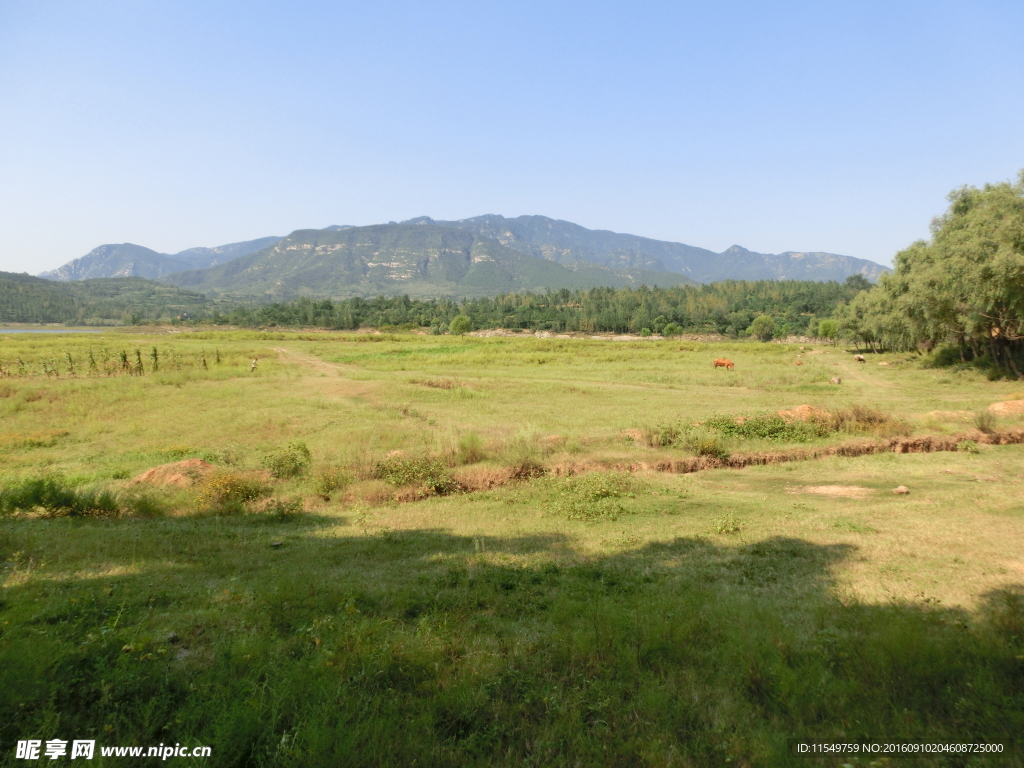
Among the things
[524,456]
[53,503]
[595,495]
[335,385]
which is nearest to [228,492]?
[53,503]

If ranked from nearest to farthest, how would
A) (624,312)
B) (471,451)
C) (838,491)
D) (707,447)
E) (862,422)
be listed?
(838,491) → (471,451) → (707,447) → (862,422) → (624,312)

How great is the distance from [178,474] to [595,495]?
34.0 ft

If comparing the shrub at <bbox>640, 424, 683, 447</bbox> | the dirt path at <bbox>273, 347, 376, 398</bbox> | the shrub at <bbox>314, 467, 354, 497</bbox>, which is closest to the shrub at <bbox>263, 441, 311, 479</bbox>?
the shrub at <bbox>314, 467, 354, 497</bbox>

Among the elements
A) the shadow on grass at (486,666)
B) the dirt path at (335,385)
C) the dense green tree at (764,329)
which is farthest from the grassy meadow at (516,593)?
the dense green tree at (764,329)

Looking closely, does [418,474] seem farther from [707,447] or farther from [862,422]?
[862,422]

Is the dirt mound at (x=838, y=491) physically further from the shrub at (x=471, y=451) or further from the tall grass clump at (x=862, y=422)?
the shrub at (x=471, y=451)

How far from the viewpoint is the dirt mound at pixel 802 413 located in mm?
19780

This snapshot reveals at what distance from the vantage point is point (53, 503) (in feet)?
36.4

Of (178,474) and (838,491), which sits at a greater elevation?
(178,474)

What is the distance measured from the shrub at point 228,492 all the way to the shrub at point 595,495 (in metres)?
7.15

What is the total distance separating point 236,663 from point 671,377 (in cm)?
3709

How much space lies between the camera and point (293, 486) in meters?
13.9

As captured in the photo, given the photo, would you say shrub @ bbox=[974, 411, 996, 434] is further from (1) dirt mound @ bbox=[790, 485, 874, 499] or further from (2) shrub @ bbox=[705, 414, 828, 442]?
(1) dirt mound @ bbox=[790, 485, 874, 499]

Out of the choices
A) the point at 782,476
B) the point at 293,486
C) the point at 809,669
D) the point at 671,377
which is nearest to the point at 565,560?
the point at 809,669
